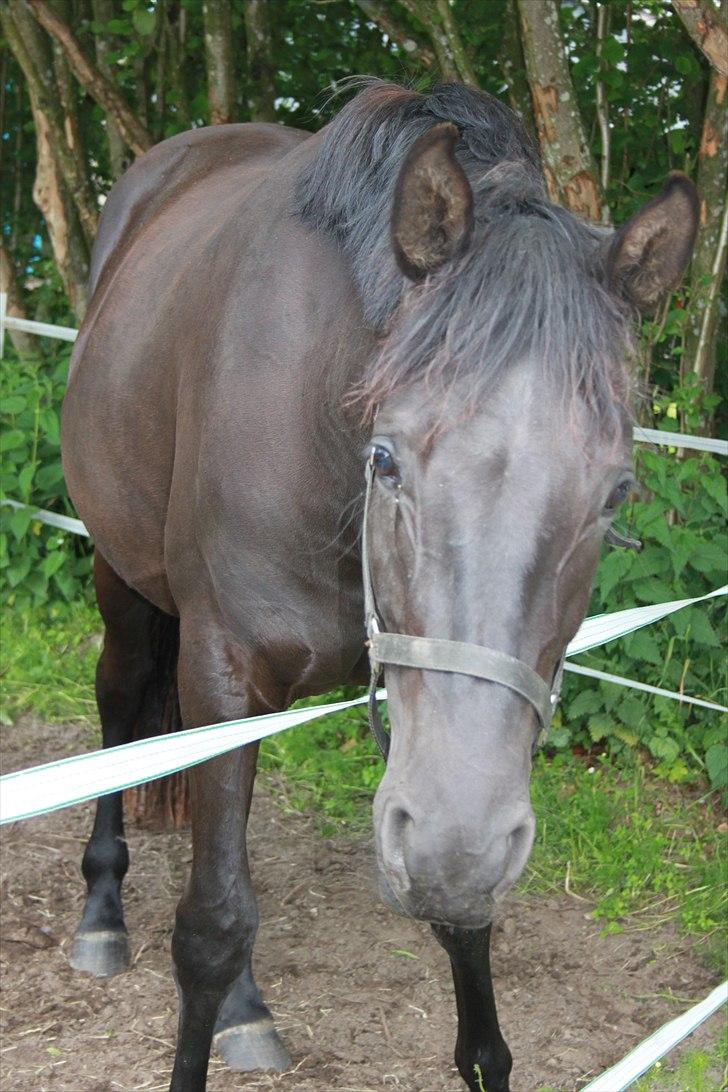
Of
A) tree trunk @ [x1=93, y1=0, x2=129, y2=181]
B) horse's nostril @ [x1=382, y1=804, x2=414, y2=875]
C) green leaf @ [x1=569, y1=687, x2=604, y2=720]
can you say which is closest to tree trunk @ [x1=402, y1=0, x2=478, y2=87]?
tree trunk @ [x1=93, y1=0, x2=129, y2=181]

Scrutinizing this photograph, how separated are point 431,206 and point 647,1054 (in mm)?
1559

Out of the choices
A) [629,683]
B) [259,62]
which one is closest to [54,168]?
[259,62]

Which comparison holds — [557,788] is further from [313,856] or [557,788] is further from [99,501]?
[99,501]

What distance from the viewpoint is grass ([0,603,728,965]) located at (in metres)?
3.70

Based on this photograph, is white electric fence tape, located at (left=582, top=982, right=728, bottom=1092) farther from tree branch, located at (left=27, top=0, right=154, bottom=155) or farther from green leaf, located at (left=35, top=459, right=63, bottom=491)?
tree branch, located at (left=27, top=0, right=154, bottom=155)

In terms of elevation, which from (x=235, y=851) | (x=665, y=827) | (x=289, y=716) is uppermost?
(x=289, y=716)

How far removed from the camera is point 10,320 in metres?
5.75

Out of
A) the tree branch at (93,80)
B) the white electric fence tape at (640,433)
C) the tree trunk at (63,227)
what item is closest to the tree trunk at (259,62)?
the tree branch at (93,80)

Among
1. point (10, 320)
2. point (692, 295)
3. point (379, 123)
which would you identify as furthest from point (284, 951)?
point (10, 320)

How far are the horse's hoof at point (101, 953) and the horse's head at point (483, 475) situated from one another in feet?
5.80

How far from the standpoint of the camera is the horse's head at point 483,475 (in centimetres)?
169

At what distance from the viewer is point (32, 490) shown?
5.53 meters

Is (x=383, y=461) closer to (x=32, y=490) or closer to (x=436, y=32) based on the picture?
(x=436, y=32)

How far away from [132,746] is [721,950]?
2.19 metres
